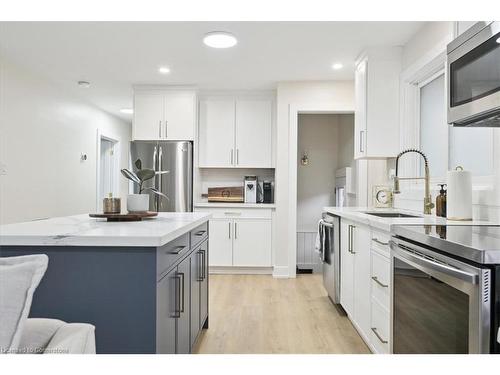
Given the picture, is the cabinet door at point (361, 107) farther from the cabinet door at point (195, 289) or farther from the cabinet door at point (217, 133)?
the cabinet door at point (195, 289)

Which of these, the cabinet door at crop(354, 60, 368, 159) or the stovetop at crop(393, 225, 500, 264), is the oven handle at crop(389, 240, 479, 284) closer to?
the stovetop at crop(393, 225, 500, 264)

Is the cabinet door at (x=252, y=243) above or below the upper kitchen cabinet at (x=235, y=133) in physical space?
below

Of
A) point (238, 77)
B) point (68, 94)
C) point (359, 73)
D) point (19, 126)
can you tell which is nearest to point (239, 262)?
point (238, 77)

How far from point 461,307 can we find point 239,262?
3626mm

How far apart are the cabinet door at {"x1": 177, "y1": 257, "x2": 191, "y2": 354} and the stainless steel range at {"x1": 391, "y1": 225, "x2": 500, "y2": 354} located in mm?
1016

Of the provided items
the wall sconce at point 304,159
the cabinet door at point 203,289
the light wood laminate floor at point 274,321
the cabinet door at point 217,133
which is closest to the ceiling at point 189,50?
the cabinet door at point 217,133

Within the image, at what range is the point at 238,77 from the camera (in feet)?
14.4

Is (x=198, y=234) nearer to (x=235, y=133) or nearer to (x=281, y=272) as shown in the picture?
(x=281, y=272)

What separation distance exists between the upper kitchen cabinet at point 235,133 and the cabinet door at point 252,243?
76 cm

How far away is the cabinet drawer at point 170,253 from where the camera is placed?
4.77 feet

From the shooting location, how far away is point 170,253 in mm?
1630

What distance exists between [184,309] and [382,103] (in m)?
2.52

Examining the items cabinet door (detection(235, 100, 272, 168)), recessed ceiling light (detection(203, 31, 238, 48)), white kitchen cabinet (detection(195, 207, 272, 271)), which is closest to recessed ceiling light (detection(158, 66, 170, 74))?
recessed ceiling light (detection(203, 31, 238, 48))
